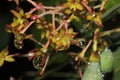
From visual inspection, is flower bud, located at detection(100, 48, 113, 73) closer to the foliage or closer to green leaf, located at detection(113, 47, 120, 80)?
the foliage

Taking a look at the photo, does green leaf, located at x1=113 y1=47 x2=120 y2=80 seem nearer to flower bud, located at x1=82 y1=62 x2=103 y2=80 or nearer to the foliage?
the foliage

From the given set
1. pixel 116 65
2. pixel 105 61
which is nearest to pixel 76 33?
pixel 105 61

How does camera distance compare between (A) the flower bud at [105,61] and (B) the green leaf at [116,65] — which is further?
(B) the green leaf at [116,65]

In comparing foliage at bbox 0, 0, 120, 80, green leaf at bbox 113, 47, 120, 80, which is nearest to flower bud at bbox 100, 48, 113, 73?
foliage at bbox 0, 0, 120, 80

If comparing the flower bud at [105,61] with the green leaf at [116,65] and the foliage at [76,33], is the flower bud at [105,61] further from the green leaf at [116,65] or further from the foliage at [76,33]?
the green leaf at [116,65]

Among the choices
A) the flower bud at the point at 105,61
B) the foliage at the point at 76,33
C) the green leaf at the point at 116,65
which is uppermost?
the foliage at the point at 76,33

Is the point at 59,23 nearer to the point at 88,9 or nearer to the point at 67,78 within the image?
the point at 88,9

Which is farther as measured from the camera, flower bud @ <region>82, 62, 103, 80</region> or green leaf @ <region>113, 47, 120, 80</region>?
green leaf @ <region>113, 47, 120, 80</region>

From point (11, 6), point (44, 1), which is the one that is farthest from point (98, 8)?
point (11, 6)

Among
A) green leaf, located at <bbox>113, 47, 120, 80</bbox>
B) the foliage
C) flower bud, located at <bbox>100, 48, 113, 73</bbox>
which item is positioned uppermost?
the foliage

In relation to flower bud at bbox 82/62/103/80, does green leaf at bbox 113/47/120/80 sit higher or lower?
lower

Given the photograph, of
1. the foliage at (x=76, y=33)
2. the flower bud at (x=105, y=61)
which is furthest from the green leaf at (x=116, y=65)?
the flower bud at (x=105, y=61)
